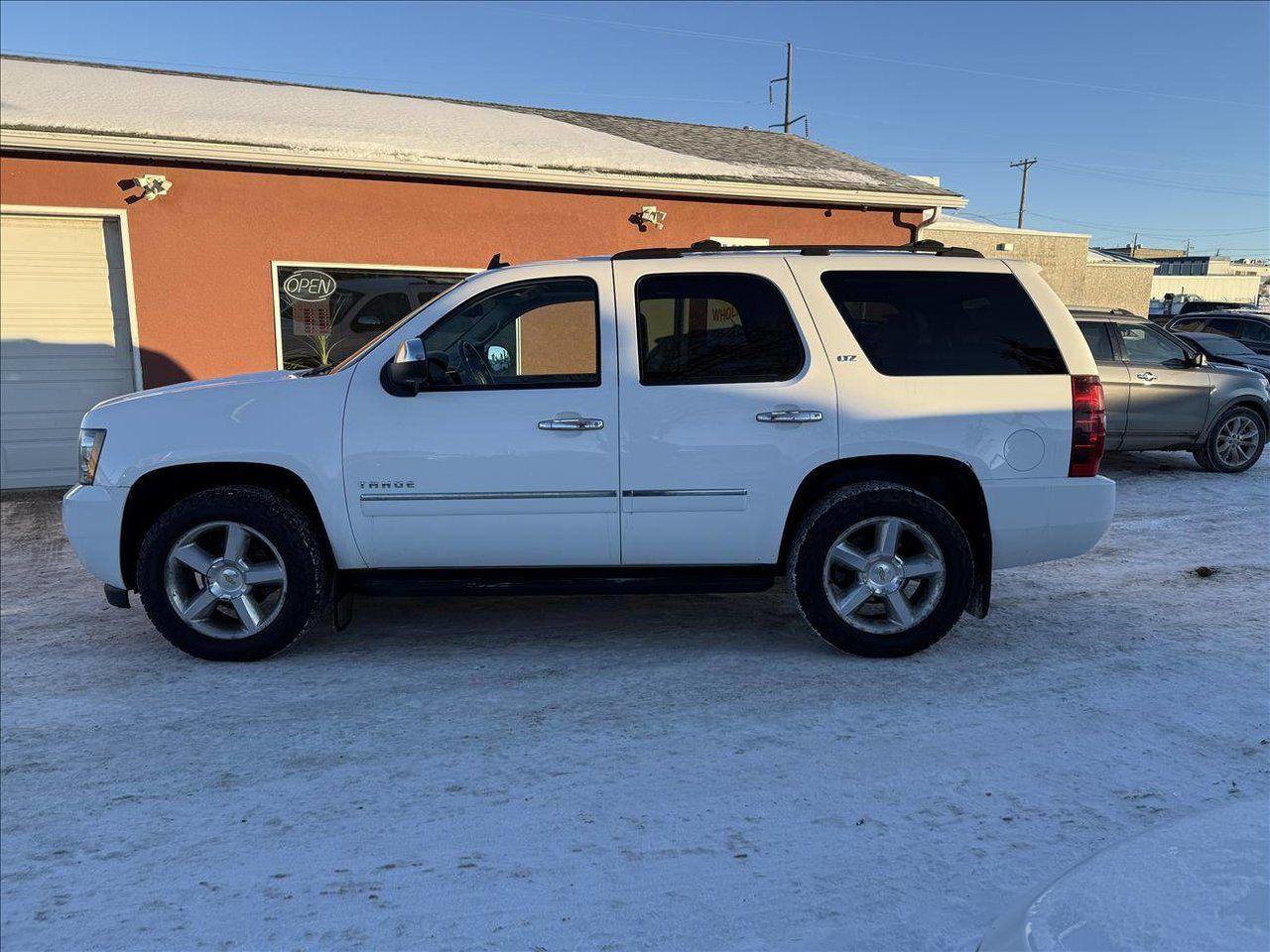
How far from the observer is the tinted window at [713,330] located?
4.55 m

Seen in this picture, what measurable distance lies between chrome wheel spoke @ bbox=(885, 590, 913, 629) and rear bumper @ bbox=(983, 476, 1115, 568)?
1.70 feet

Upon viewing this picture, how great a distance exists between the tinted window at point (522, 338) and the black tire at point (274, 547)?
104cm

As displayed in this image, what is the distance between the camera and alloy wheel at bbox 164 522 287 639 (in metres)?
4.57

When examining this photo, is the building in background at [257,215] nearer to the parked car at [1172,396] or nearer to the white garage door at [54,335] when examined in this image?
the white garage door at [54,335]

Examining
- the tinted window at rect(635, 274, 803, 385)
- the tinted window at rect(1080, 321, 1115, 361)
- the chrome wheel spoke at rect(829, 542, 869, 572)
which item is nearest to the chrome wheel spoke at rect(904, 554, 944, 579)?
the chrome wheel spoke at rect(829, 542, 869, 572)

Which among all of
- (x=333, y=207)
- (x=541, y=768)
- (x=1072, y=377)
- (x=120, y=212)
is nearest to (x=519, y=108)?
(x=333, y=207)

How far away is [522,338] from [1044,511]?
9.30 feet

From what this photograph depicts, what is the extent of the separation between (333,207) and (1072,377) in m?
8.60

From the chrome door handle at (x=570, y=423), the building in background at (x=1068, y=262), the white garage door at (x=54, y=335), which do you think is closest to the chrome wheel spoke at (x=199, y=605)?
the chrome door handle at (x=570, y=423)

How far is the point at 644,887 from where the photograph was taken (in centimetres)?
274

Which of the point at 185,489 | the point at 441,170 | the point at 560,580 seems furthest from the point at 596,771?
the point at 441,170

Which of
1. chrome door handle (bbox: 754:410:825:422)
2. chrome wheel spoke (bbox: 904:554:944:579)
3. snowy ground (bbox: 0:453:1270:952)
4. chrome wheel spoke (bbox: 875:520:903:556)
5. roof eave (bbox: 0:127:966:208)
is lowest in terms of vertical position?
snowy ground (bbox: 0:453:1270:952)

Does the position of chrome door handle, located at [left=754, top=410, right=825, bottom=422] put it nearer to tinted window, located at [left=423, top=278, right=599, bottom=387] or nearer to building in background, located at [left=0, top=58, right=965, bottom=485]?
tinted window, located at [left=423, top=278, right=599, bottom=387]

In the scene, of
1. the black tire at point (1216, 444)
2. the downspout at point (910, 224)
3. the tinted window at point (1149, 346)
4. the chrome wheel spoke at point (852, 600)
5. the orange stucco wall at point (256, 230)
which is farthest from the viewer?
the downspout at point (910, 224)
